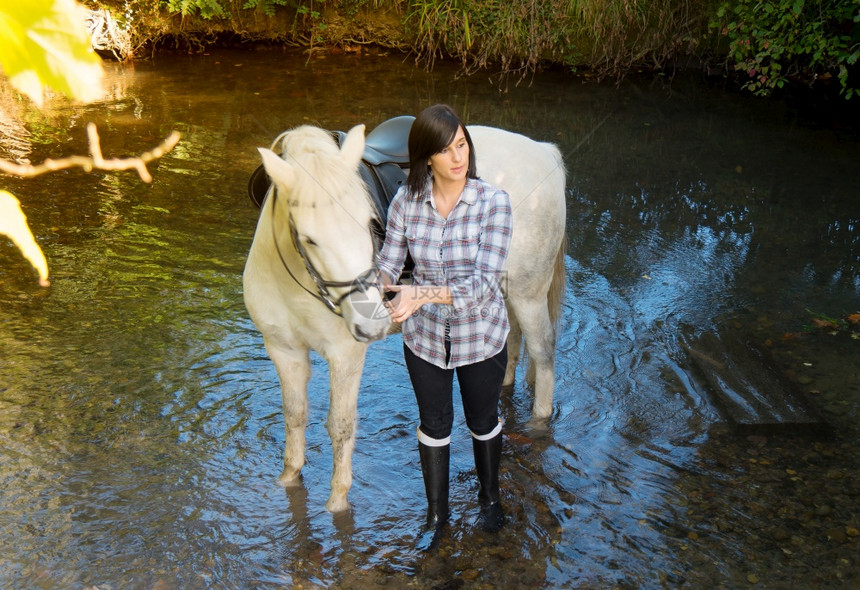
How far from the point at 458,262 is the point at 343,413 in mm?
885

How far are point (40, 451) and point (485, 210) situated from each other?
8.05ft

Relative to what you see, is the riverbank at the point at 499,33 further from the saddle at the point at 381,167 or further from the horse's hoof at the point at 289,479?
the horse's hoof at the point at 289,479

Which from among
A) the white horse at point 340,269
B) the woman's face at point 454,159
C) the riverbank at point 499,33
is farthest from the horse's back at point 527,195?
the riverbank at point 499,33

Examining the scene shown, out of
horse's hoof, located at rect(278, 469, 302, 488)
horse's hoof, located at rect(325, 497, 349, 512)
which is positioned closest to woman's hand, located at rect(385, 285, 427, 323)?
horse's hoof, located at rect(325, 497, 349, 512)

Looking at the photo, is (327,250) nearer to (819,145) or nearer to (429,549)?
(429,549)

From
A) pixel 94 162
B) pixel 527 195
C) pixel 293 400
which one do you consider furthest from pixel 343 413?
pixel 94 162

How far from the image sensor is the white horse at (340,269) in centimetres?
216

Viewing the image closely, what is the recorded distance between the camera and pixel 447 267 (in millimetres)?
2533

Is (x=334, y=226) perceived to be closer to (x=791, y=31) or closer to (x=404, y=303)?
(x=404, y=303)

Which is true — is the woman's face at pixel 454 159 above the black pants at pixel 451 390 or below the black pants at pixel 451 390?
above

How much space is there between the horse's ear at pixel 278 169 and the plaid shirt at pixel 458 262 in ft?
1.69

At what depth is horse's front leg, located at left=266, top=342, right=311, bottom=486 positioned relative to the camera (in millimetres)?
3000

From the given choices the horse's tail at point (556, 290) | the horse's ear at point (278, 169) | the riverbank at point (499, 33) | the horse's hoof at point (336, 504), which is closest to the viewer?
the horse's ear at point (278, 169)

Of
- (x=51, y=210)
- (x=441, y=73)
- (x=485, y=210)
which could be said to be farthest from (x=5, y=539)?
(x=441, y=73)
